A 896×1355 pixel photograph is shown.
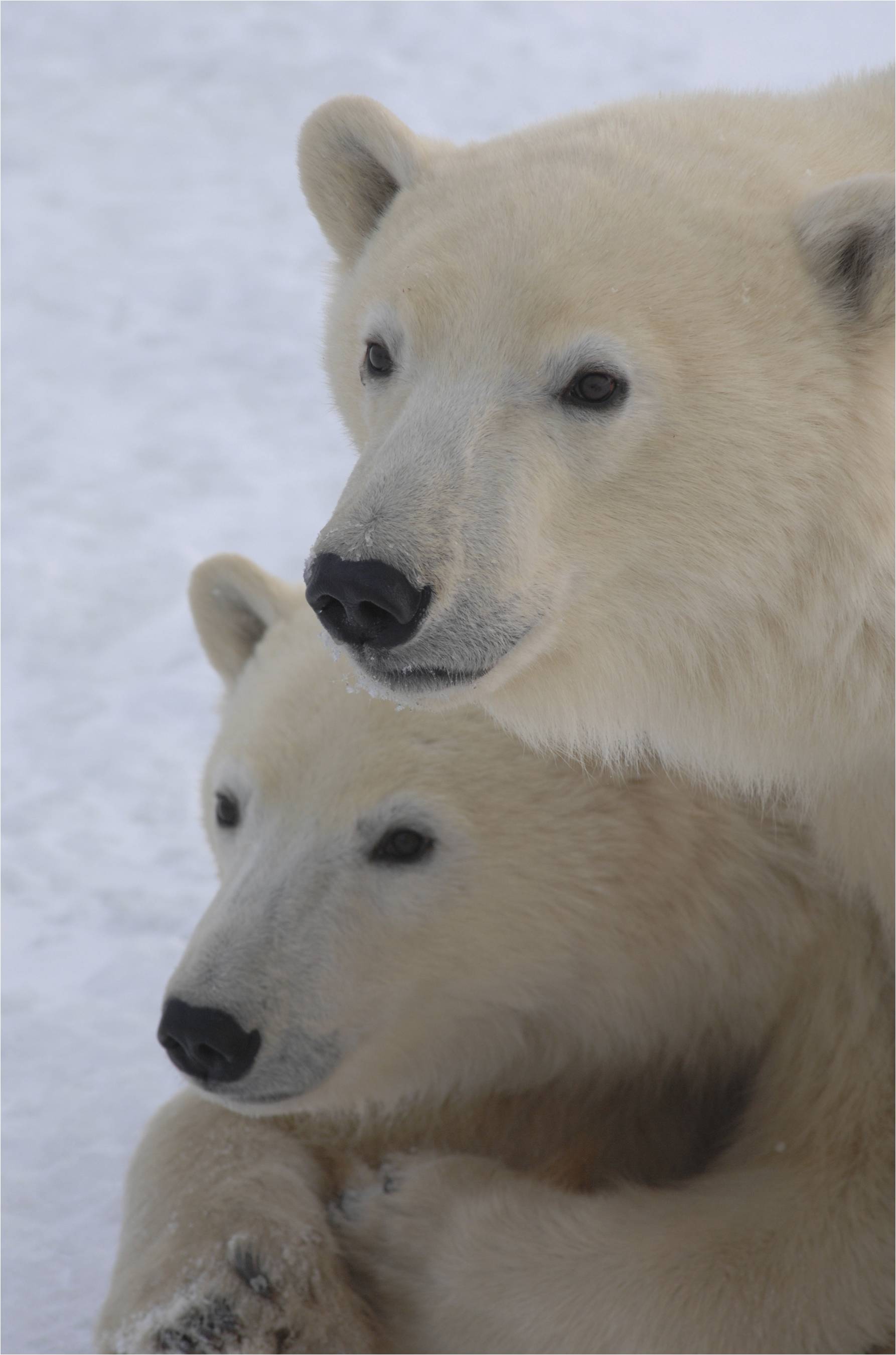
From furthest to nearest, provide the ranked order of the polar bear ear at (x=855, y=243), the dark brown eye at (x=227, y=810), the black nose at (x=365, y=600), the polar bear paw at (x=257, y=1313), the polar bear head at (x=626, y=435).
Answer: the dark brown eye at (x=227, y=810) < the polar bear paw at (x=257, y=1313) < the polar bear ear at (x=855, y=243) < the polar bear head at (x=626, y=435) < the black nose at (x=365, y=600)

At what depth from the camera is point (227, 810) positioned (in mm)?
3363

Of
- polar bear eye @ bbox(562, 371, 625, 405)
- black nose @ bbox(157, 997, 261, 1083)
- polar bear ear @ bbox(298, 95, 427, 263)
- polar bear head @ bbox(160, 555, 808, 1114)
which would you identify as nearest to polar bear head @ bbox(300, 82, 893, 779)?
polar bear eye @ bbox(562, 371, 625, 405)

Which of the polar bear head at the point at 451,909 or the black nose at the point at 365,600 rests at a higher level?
the black nose at the point at 365,600

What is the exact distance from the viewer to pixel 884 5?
7.62 m

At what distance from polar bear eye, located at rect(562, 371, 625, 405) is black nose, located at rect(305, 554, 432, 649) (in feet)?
1.32

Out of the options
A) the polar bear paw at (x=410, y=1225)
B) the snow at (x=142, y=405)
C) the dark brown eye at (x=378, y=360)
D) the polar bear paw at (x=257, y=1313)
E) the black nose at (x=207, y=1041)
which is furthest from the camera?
the snow at (x=142, y=405)

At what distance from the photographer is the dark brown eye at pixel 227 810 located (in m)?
3.32

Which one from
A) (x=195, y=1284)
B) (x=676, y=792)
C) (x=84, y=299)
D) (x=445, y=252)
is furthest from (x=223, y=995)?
(x=84, y=299)

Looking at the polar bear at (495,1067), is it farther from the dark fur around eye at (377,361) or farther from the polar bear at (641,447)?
the dark fur around eye at (377,361)

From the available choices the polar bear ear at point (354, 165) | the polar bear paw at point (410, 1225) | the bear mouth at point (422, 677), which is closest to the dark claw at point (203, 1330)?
the polar bear paw at point (410, 1225)

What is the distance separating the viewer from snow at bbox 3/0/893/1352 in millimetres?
4000

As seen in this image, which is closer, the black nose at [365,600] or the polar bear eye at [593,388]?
the black nose at [365,600]

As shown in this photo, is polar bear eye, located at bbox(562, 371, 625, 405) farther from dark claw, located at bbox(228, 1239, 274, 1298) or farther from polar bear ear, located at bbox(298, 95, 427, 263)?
dark claw, located at bbox(228, 1239, 274, 1298)

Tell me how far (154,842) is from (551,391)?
8.65ft
